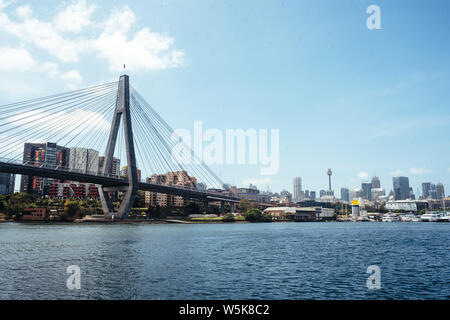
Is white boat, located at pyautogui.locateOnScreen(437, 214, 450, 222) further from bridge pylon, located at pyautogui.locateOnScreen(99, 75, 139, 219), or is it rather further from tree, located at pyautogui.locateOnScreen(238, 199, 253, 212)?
bridge pylon, located at pyautogui.locateOnScreen(99, 75, 139, 219)

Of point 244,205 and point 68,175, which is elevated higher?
point 68,175

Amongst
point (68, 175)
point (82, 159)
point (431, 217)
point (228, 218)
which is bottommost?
point (431, 217)

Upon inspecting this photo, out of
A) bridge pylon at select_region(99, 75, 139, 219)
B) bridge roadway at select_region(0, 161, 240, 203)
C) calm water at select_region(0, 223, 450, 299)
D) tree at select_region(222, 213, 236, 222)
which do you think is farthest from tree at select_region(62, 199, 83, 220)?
calm water at select_region(0, 223, 450, 299)

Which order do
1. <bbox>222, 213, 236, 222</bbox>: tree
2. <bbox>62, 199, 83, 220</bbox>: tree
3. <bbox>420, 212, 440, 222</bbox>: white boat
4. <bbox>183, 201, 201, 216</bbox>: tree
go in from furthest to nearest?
<bbox>420, 212, 440, 222</bbox>: white boat < <bbox>183, 201, 201, 216</bbox>: tree < <bbox>222, 213, 236, 222</bbox>: tree < <bbox>62, 199, 83, 220</bbox>: tree

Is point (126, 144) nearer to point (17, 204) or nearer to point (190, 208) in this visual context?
→ point (17, 204)

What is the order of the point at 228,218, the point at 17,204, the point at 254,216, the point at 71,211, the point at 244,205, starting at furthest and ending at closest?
the point at 244,205 → the point at 254,216 → the point at 228,218 → the point at 17,204 → the point at 71,211

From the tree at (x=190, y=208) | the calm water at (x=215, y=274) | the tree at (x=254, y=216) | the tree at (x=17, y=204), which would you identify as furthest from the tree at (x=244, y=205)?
the calm water at (x=215, y=274)

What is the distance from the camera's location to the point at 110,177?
8075cm

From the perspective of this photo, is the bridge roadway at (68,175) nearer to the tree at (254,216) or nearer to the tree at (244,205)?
the tree at (254,216)

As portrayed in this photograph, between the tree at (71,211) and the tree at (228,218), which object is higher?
the tree at (71,211)

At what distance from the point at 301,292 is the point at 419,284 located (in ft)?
25.0

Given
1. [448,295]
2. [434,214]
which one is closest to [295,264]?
[448,295]

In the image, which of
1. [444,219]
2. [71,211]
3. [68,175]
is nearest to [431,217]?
[444,219]
